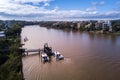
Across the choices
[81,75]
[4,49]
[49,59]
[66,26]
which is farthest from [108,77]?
[66,26]

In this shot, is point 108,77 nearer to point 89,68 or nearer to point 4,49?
point 89,68

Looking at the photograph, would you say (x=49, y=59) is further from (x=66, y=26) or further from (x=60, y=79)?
(x=66, y=26)

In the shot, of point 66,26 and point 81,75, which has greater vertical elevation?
point 66,26

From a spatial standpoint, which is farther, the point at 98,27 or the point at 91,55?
the point at 98,27

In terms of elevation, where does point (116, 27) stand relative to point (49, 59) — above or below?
above

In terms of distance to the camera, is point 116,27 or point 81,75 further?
point 116,27

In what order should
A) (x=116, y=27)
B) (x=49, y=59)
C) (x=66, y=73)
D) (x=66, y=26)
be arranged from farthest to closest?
(x=66, y=26)
(x=116, y=27)
(x=49, y=59)
(x=66, y=73)

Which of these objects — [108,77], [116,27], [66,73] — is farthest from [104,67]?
[116,27]

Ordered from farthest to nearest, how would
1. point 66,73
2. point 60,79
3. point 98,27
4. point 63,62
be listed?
point 98,27 < point 63,62 < point 66,73 < point 60,79

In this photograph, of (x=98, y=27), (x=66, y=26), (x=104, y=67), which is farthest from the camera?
(x=66, y=26)
